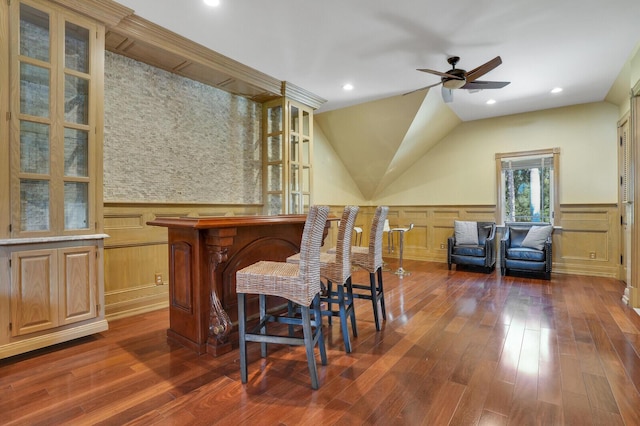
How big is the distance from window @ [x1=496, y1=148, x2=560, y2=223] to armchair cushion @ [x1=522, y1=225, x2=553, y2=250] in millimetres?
640

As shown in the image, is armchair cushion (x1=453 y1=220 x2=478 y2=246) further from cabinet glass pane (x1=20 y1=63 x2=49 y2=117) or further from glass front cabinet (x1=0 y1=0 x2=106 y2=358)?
cabinet glass pane (x1=20 y1=63 x2=49 y2=117)

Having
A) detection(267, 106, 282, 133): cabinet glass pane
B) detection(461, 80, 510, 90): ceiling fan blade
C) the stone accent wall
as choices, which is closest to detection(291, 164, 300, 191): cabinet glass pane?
the stone accent wall

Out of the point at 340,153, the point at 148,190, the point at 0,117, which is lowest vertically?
the point at 148,190

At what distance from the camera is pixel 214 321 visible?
235 cm

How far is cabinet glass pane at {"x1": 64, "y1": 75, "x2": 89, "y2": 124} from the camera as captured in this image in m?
2.54

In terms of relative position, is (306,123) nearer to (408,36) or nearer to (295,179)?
(295,179)

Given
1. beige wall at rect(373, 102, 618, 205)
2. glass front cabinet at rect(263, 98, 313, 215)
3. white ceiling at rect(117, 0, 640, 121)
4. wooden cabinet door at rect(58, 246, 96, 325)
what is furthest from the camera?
beige wall at rect(373, 102, 618, 205)

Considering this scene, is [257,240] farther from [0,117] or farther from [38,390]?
[0,117]

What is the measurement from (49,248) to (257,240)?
1532 mm

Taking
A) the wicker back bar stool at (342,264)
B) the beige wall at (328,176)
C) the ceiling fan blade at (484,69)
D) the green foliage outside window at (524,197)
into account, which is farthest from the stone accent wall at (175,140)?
the green foliage outside window at (524,197)

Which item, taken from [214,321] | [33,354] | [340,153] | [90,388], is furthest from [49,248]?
[340,153]

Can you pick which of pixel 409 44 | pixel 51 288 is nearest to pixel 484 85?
pixel 409 44

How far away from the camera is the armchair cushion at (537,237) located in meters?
5.04

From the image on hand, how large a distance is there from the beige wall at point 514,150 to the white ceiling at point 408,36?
973mm
